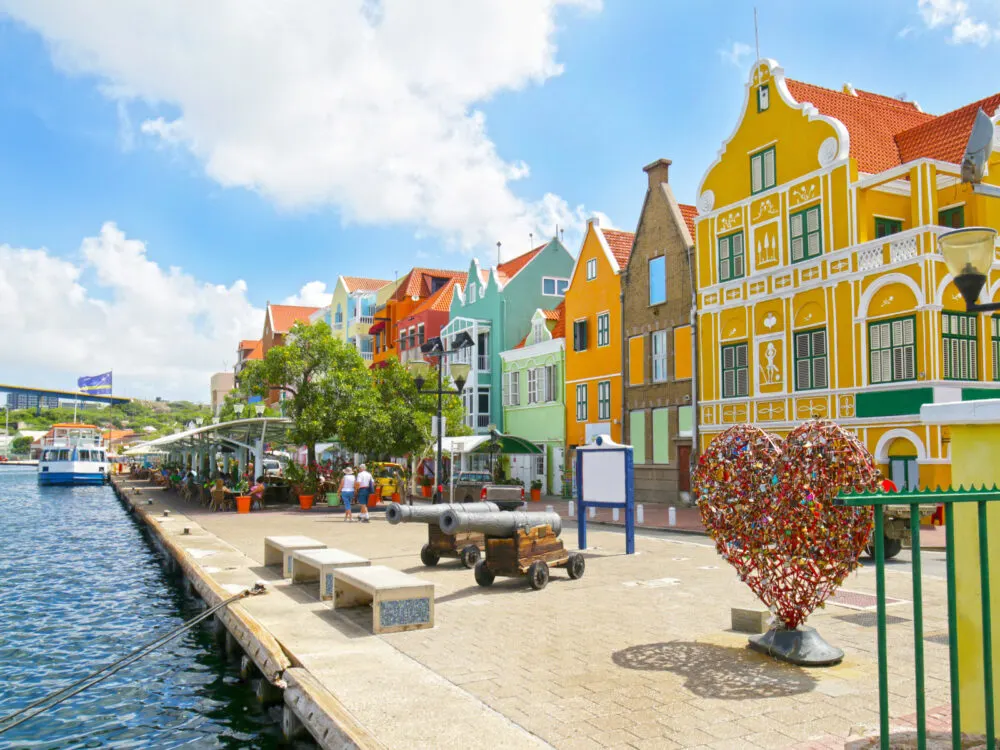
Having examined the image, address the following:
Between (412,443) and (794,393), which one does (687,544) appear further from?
(412,443)

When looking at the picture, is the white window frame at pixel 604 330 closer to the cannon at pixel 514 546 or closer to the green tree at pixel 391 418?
the green tree at pixel 391 418

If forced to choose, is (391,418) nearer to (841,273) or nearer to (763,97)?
(841,273)

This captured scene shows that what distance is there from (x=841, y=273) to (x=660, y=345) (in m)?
9.76

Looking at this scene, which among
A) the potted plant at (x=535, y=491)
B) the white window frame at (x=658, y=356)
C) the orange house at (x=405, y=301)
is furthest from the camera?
the orange house at (x=405, y=301)

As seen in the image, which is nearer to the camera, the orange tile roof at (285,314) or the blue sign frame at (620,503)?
the blue sign frame at (620,503)

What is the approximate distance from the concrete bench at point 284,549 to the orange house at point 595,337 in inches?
877

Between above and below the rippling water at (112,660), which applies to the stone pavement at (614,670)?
above

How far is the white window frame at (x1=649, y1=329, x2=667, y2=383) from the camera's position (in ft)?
110

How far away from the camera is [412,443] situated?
34.8 meters

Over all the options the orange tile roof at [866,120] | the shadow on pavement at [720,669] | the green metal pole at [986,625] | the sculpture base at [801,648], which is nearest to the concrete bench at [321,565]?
the shadow on pavement at [720,669]

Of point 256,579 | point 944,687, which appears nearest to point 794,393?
point 256,579

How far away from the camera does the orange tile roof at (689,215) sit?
34.3m

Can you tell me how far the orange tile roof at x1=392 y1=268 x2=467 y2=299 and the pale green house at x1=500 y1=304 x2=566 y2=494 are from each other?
1723cm

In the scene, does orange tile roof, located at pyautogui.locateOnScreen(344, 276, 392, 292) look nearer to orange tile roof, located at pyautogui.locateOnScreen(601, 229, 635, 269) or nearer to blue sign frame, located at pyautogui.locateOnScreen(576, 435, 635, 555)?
orange tile roof, located at pyautogui.locateOnScreen(601, 229, 635, 269)
